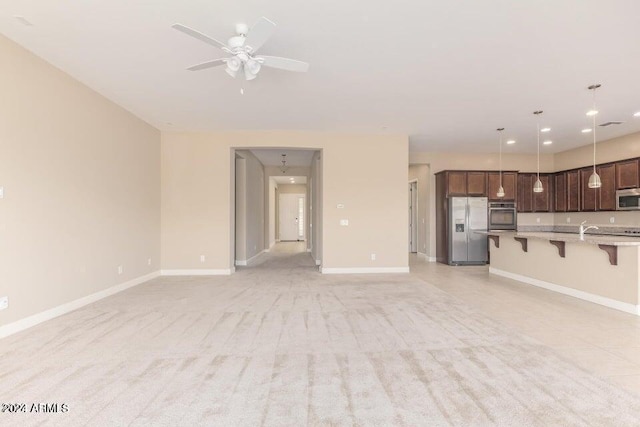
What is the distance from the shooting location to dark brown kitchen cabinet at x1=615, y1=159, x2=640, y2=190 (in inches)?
251

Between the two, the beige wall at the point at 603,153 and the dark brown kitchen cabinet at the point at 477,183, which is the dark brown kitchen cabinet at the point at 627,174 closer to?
the beige wall at the point at 603,153

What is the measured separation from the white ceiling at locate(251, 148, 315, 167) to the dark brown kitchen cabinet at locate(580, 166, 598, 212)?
6274 mm

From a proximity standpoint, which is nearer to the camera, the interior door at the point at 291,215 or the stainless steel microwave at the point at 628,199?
the stainless steel microwave at the point at 628,199

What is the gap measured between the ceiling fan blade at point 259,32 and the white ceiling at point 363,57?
262mm

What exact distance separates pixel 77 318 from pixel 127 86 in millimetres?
2901

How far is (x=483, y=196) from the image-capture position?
8.00 meters

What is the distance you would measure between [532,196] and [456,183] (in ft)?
7.26

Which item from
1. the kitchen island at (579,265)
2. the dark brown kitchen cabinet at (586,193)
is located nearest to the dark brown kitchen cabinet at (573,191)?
the dark brown kitchen cabinet at (586,193)

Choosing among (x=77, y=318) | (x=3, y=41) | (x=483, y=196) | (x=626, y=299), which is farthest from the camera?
(x=483, y=196)

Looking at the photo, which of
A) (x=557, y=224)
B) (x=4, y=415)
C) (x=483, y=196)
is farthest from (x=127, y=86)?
(x=557, y=224)

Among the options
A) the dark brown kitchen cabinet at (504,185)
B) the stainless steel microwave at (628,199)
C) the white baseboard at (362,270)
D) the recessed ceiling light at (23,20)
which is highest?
the recessed ceiling light at (23,20)

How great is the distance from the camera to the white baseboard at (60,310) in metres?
3.19

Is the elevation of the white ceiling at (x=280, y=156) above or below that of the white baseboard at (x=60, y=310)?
above

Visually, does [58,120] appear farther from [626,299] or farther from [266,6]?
[626,299]
